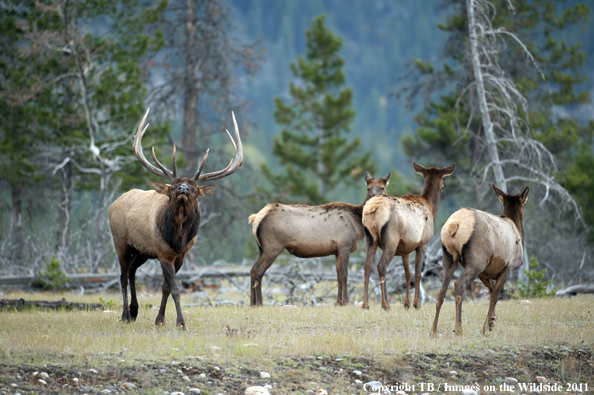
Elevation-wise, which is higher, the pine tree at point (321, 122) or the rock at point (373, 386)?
the pine tree at point (321, 122)

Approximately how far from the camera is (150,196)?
9.40 m

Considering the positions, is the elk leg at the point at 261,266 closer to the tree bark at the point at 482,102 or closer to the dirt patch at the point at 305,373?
the dirt patch at the point at 305,373

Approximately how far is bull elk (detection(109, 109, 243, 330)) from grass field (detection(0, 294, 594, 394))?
76 centimetres

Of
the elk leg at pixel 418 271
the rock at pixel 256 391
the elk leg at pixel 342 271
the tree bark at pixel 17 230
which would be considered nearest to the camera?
the rock at pixel 256 391

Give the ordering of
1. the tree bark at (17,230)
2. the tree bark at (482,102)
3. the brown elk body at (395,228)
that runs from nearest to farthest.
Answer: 1. the brown elk body at (395,228)
2. the tree bark at (482,102)
3. the tree bark at (17,230)

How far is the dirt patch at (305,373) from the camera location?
6.04m

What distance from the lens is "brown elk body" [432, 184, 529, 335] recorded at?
26.0ft

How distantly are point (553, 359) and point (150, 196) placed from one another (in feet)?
20.2

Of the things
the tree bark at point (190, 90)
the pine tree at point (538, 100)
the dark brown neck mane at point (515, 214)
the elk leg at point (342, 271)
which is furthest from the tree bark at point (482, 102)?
the tree bark at point (190, 90)

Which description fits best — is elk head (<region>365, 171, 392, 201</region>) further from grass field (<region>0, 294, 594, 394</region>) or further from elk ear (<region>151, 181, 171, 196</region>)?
elk ear (<region>151, 181, 171, 196</region>)

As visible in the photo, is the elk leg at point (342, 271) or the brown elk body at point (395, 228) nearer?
the brown elk body at point (395, 228)

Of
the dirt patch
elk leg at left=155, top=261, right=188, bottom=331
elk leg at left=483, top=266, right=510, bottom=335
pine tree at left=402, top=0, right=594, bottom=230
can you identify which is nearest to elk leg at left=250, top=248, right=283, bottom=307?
elk leg at left=155, top=261, right=188, bottom=331

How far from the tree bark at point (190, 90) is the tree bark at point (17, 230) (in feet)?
20.8

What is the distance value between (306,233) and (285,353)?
465 centimetres
